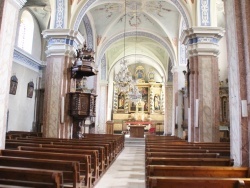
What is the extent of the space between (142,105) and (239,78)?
A: 20.2 metres

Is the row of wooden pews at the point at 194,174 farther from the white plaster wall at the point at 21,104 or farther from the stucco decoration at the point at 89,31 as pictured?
the stucco decoration at the point at 89,31

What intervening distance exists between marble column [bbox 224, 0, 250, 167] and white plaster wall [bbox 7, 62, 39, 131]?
362 inches

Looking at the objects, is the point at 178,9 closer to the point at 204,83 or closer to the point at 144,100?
the point at 204,83

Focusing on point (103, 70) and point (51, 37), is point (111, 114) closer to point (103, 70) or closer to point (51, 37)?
point (103, 70)

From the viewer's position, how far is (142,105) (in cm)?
2358

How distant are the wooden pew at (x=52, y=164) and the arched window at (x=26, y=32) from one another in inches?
364

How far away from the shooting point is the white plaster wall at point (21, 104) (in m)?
10.4

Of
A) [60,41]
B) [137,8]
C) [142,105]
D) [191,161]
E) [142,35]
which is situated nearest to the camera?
[191,161]

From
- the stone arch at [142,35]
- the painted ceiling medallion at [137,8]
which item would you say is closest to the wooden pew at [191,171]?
the painted ceiling medallion at [137,8]

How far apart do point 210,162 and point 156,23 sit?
440 inches

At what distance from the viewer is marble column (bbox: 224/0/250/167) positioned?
10.9ft

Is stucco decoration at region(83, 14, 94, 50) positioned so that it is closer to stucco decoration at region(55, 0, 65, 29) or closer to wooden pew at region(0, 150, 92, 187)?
stucco decoration at region(55, 0, 65, 29)

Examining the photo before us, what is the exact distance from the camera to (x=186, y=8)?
8.73 metres

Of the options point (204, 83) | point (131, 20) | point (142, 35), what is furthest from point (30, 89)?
point (204, 83)
